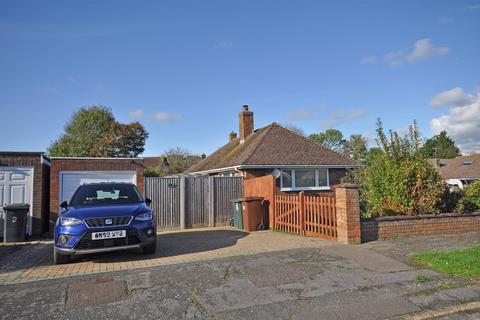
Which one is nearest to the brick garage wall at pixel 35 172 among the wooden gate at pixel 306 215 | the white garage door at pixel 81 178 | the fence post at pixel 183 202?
the white garage door at pixel 81 178

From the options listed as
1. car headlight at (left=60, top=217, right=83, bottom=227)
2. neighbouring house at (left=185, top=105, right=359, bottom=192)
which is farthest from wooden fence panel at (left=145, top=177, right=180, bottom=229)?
car headlight at (left=60, top=217, right=83, bottom=227)

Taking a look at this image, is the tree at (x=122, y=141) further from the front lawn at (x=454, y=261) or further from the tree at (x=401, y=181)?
the front lawn at (x=454, y=261)

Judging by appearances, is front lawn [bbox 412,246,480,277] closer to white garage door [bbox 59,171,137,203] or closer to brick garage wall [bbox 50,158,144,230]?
brick garage wall [bbox 50,158,144,230]

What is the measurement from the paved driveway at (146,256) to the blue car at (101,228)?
1.14 feet

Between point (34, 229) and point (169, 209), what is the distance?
4633mm

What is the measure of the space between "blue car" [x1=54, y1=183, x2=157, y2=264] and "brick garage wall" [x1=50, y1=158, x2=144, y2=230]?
6.05 metres

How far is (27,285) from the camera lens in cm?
574

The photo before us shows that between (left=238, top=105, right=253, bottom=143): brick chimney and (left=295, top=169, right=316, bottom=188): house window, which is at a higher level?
(left=238, top=105, right=253, bottom=143): brick chimney

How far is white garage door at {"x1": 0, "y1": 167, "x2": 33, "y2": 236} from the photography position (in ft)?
38.6

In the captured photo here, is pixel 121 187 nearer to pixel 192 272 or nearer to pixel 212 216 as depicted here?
pixel 192 272

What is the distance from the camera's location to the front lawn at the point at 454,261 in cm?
588

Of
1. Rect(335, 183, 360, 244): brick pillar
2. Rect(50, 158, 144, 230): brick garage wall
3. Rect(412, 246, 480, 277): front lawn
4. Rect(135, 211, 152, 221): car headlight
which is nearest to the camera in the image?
Rect(412, 246, 480, 277): front lawn

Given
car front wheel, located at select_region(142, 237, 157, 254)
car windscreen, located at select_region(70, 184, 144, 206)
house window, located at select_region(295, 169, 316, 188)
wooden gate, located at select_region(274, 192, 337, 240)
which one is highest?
house window, located at select_region(295, 169, 316, 188)

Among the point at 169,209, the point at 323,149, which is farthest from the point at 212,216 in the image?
the point at 323,149
